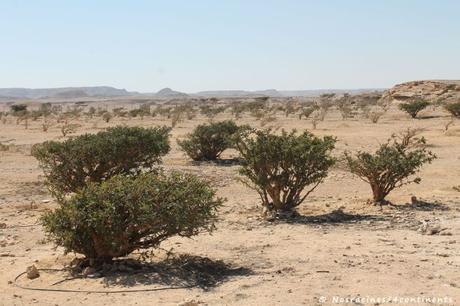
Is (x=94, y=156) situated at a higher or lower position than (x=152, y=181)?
lower

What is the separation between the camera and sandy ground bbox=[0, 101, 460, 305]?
5.92m

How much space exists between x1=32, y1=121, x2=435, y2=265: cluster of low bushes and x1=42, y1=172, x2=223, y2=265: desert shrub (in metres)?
0.01

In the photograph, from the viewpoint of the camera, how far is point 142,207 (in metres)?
6.52

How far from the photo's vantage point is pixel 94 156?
11.3 metres

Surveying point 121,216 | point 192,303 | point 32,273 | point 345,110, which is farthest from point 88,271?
point 345,110

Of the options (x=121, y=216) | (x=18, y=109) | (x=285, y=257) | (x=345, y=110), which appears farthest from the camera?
(x=18, y=109)

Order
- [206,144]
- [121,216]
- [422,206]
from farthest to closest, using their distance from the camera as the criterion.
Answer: [206,144], [422,206], [121,216]

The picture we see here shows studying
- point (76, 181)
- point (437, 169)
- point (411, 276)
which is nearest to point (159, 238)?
point (411, 276)

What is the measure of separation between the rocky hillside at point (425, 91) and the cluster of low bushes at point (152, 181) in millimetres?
41438

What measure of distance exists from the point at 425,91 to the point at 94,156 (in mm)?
50274

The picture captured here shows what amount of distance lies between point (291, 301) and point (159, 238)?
204 cm

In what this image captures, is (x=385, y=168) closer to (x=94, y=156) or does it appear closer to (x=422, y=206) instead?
(x=422, y=206)

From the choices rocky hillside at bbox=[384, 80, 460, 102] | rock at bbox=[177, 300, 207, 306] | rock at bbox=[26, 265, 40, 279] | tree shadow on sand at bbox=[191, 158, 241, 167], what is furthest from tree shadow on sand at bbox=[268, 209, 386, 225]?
rocky hillside at bbox=[384, 80, 460, 102]

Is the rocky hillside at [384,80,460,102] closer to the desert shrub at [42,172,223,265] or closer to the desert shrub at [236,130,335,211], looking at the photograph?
the desert shrub at [236,130,335,211]
